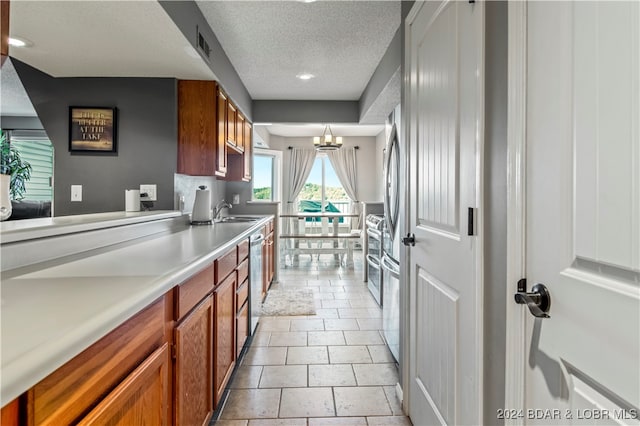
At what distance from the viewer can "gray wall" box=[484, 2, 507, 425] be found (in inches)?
40.1

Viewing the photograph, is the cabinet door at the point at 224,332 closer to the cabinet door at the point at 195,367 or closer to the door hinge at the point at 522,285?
the cabinet door at the point at 195,367

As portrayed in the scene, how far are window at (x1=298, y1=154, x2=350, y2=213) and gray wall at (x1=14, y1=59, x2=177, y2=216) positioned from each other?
5.50 metres

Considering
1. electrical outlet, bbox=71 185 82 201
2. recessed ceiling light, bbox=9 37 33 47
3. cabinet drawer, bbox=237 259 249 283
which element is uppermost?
recessed ceiling light, bbox=9 37 33 47

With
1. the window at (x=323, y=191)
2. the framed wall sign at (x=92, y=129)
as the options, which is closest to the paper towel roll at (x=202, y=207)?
the framed wall sign at (x=92, y=129)

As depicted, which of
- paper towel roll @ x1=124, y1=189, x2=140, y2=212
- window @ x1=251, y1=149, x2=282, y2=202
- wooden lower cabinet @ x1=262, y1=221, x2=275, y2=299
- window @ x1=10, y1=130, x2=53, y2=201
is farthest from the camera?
window @ x1=251, y1=149, x2=282, y2=202

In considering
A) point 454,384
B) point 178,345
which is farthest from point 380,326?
point 178,345

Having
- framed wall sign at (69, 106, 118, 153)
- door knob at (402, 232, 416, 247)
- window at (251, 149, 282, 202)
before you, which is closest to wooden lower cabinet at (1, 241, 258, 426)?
door knob at (402, 232, 416, 247)

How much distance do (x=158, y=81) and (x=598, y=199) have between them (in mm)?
3065

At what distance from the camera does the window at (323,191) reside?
8406mm

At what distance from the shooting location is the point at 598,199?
0.69 metres

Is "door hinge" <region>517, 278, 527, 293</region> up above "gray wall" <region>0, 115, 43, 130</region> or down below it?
below

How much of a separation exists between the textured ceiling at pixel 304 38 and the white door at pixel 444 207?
84cm

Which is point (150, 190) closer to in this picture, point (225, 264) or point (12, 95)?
point (225, 264)

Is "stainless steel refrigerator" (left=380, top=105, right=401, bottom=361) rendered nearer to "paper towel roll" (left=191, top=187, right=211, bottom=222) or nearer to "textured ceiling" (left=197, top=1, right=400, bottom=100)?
"textured ceiling" (left=197, top=1, right=400, bottom=100)
